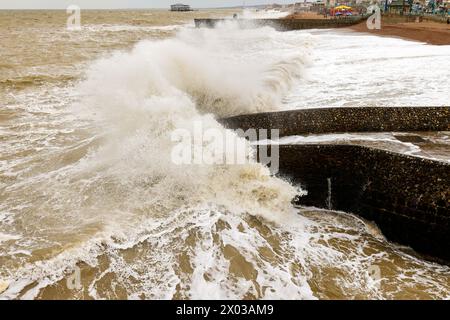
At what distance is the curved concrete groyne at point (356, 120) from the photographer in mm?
5969

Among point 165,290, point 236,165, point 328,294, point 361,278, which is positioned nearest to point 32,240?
point 165,290

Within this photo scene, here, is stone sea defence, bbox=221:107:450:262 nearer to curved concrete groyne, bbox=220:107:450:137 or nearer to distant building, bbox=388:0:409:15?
curved concrete groyne, bbox=220:107:450:137

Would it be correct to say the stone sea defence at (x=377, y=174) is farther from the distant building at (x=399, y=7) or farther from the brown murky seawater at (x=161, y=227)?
the distant building at (x=399, y=7)

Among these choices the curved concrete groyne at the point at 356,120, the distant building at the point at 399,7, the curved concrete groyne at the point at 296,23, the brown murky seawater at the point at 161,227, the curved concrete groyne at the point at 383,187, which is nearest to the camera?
the brown murky seawater at the point at 161,227

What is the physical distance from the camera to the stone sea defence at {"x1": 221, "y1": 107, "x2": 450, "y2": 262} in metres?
4.07

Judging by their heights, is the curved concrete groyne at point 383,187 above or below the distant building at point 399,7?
below

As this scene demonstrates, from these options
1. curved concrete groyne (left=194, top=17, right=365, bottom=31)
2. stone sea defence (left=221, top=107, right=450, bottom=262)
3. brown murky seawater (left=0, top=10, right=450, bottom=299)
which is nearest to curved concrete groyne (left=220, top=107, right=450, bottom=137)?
stone sea defence (left=221, top=107, right=450, bottom=262)

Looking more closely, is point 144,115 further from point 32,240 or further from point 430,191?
point 430,191

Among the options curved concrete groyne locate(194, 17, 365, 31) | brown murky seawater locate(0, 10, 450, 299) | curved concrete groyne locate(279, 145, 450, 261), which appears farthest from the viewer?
curved concrete groyne locate(194, 17, 365, 31)

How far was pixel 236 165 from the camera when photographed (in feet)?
17.7

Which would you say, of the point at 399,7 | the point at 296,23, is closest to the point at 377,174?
the point at 296,23

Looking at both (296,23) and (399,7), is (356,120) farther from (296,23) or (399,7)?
(399,7)

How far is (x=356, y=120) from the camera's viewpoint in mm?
6203

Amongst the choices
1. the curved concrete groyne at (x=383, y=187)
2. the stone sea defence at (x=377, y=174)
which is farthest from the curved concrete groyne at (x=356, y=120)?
the curved concrete groyne at (x=383, y=187)
